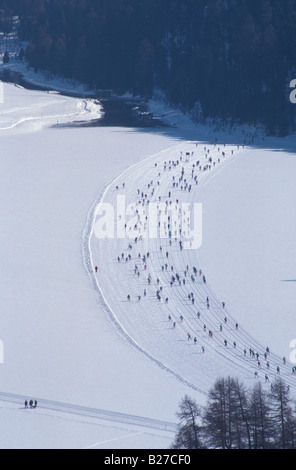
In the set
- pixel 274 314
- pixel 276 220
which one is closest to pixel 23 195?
pixel 276 220

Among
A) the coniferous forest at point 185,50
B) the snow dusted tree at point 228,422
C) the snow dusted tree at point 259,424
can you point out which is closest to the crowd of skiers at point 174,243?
the snow dusted tree at point 228,422

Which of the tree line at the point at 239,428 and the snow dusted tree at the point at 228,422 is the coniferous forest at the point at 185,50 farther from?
the tree line at the point at 239,428

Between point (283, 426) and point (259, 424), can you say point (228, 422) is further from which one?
point (283, 426)

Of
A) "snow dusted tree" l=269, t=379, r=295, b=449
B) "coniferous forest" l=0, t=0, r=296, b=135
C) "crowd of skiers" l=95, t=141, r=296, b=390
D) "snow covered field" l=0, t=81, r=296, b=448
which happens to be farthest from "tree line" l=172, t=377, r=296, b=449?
"coniferous forest" l=0, t=0, r=296, b=135

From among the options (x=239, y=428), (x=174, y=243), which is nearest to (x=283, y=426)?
(x=239, y=428)

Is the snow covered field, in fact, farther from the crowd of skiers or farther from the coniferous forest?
the coniferous forest
